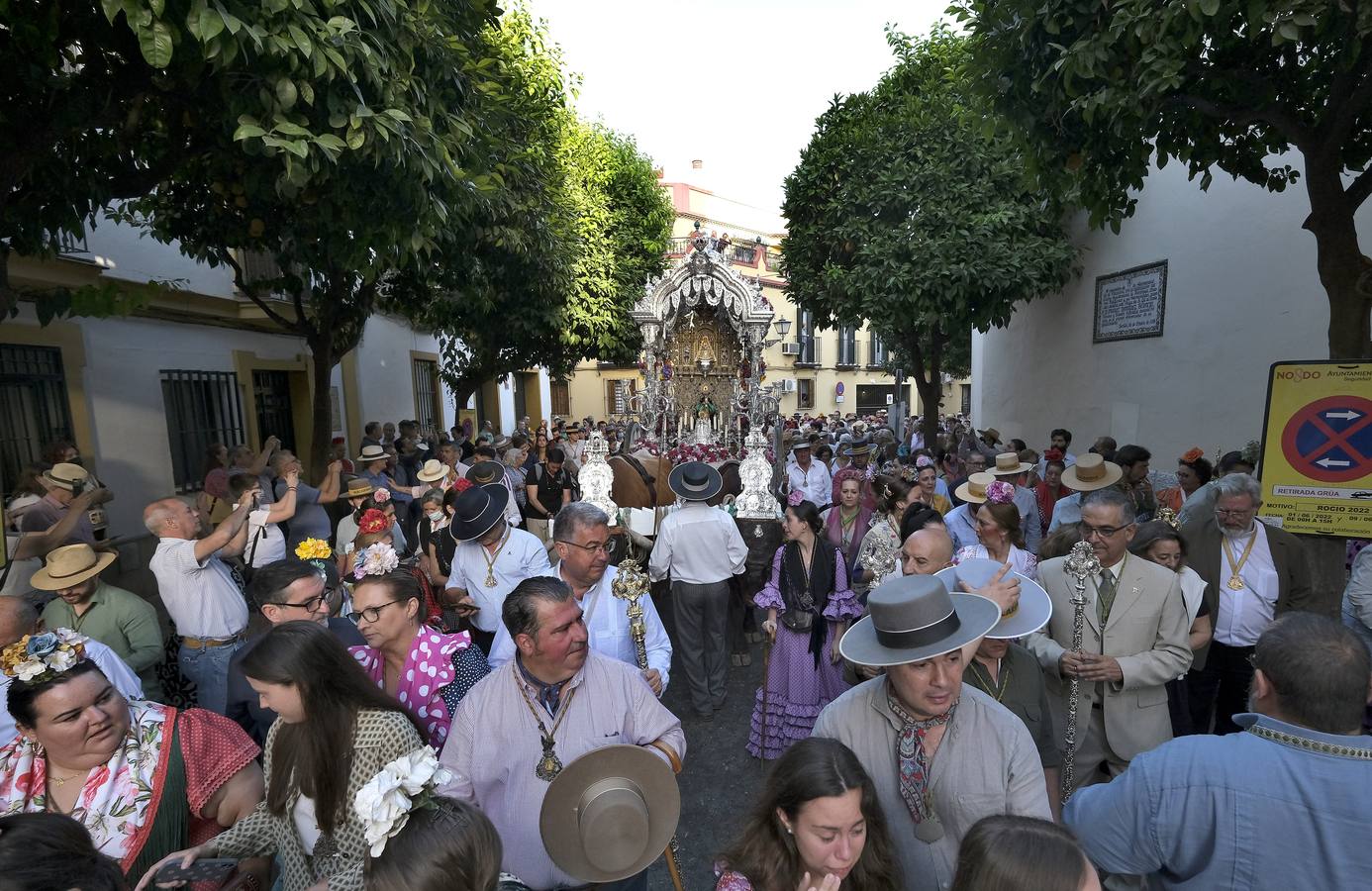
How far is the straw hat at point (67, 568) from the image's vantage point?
11.4ft

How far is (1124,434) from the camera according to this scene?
33.9 feet

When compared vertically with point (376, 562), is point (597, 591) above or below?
below

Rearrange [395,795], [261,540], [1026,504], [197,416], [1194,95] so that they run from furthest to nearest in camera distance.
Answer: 1. [197,416]
2. [1026,504]
3. [261,540]
4. [1194,95]
5. [395,795]

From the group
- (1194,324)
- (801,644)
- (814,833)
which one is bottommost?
(801,644)

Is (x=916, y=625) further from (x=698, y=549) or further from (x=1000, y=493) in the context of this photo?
(x=698, y=549)

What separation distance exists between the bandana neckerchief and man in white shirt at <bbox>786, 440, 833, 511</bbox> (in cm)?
689

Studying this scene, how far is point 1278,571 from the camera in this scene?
3.90 metres

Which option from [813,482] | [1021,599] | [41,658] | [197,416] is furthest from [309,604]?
[197,416]

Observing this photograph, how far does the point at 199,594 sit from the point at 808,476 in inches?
268

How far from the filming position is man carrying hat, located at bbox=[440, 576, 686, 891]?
2.42 m

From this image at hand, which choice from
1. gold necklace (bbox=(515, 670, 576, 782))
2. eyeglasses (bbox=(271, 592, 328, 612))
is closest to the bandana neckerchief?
gold necklace (bbox=(515, 670, 576, 782))

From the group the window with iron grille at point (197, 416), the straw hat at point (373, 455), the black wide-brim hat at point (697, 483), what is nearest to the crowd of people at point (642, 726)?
the black wide-brim hat at point (697, 483)

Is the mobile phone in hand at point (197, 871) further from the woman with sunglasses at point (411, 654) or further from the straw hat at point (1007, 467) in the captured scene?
the straw hat at point (1007, 467)

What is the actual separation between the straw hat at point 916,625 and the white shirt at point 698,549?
→ 130 inches
